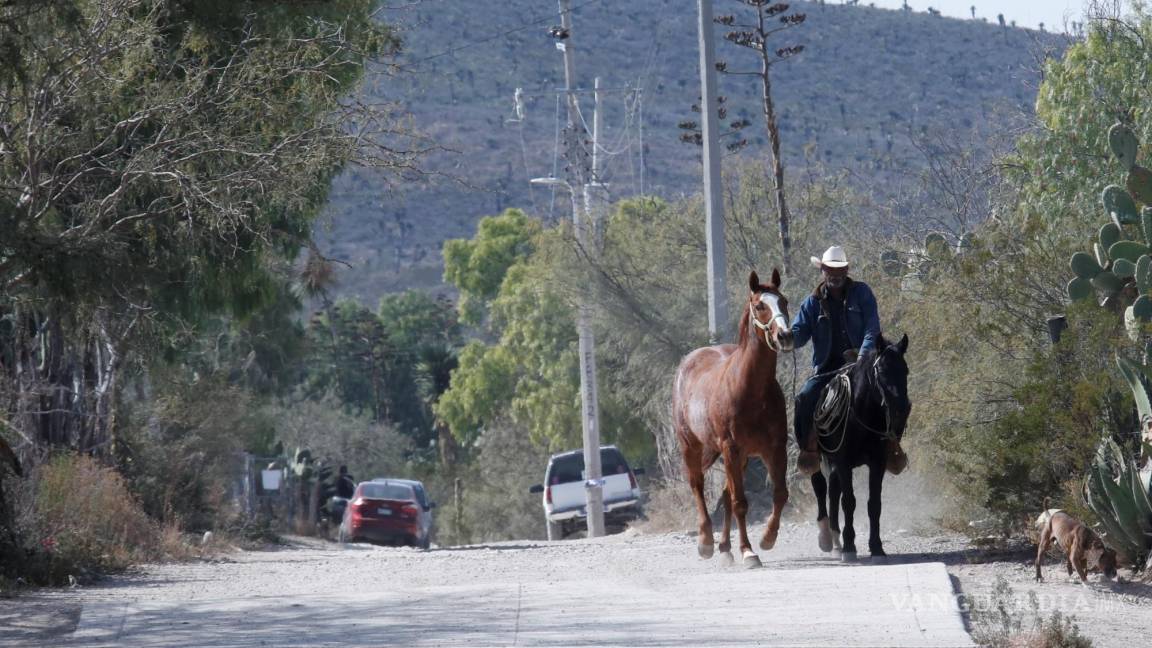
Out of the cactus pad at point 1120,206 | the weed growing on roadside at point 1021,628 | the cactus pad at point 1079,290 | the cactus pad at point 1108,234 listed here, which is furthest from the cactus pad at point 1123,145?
the weed growing on roadside at point 1021,628

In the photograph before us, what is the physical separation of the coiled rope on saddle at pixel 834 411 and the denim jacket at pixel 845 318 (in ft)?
1.33

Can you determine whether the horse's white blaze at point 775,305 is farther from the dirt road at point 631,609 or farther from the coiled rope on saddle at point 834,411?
the dirt road at point 631,609

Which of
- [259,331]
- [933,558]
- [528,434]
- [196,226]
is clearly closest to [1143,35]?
[933,558]

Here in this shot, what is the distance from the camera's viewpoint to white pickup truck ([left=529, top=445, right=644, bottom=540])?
36.9 m

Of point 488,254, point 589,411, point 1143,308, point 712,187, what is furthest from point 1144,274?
point 488,254

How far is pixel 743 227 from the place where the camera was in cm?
3425

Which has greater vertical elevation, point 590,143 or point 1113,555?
point 590,143

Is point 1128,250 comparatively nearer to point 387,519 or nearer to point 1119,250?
point 1119,250

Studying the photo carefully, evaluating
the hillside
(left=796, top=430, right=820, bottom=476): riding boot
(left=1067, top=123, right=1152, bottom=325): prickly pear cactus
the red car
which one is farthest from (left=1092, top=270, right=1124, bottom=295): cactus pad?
the hillside

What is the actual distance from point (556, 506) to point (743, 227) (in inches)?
304

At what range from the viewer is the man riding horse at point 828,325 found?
14086mm

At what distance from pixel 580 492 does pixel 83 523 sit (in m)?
19.4

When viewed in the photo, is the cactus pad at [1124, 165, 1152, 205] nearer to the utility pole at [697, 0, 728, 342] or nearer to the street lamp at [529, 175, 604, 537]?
the utility pole at [697, 0, 728, 342]

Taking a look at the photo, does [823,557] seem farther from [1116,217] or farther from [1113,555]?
[1116,217]
